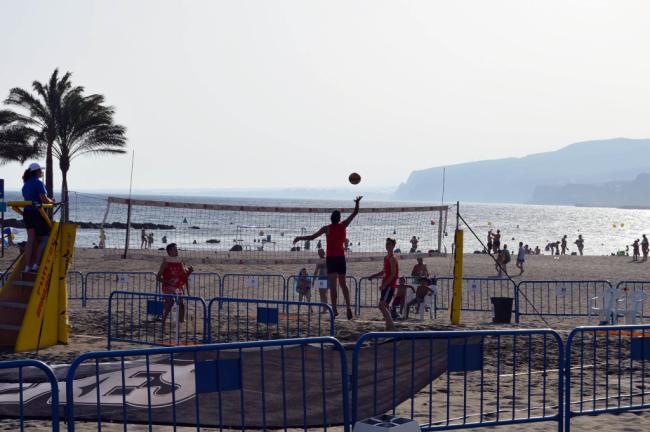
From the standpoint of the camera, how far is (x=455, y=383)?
398 inches

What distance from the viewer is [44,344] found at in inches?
484

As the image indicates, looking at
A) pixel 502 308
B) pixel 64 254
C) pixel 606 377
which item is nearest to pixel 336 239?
pixel 64 254

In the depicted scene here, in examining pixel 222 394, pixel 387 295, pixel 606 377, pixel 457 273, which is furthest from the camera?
pixel 457 273

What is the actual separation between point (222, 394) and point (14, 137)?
33728mm

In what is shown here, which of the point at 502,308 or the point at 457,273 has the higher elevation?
A: the point at 457,273

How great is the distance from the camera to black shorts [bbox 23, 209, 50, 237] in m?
12.2

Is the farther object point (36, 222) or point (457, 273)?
point (457, 273)

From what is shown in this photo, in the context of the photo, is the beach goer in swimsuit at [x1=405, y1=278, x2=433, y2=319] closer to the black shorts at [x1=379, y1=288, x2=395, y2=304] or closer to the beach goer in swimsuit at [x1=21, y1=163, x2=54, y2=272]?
the black shorts at [x1=379, y1=288, x2=395, y2=304]

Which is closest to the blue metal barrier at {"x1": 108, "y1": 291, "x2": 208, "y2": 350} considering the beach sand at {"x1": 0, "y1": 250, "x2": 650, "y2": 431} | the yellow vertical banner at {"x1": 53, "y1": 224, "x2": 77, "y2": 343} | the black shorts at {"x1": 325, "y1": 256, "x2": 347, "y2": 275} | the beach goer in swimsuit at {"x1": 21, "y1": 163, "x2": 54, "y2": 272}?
the beach sand at {"x1": 0, "y1": 250, "x2": 650, "y2": 431}

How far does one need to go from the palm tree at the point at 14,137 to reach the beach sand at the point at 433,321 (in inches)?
185

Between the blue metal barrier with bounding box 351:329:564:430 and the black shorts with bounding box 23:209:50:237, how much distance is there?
5058 mm

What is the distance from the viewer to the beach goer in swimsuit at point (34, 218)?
12.0 m

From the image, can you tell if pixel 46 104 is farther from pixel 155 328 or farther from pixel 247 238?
pixel 247 238

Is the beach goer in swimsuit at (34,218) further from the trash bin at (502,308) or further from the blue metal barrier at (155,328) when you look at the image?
the trash bin at (502,308)
